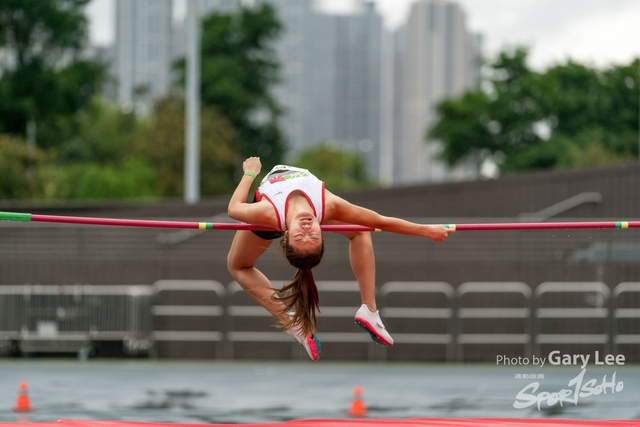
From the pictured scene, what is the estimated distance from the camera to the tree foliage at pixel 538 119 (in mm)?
39125

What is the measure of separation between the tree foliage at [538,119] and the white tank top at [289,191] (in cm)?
3323

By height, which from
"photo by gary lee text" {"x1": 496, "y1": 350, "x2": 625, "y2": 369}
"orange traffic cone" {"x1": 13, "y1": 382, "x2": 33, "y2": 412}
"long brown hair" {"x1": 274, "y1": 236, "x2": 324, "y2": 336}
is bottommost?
→ "orange traffic cone" {"x1": 13, "y1": 382, "x2": 33, "y2": 412}

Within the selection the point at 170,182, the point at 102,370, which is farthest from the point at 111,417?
the point at 170,182

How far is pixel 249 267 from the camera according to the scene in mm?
6871

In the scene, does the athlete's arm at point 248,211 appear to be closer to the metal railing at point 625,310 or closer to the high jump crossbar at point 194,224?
the high jump crossbar at point 194,224

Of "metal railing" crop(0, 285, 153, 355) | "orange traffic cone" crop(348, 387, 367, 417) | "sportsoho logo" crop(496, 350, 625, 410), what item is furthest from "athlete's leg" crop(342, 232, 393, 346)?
"metal railing" crop(0, 285, 153, 355)

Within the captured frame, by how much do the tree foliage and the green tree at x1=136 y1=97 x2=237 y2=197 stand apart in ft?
40.8

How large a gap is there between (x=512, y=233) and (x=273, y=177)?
10353 millimetres

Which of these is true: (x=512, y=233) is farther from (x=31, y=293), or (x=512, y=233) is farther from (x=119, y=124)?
(x=119, y=124)

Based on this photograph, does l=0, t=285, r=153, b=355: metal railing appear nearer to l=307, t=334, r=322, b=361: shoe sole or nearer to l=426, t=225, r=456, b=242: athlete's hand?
l=307, t=334, r=322, b=361: shoe sole

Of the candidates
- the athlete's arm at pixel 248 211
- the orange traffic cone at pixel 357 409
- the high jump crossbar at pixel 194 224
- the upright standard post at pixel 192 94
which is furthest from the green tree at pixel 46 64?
the athlete's arm at pixel 248 211

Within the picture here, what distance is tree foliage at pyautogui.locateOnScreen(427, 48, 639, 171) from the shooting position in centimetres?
3912

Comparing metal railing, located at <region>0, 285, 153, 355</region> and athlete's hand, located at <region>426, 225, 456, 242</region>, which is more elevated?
athlete's hand, located at <region>426, 225, 456, 242</region>

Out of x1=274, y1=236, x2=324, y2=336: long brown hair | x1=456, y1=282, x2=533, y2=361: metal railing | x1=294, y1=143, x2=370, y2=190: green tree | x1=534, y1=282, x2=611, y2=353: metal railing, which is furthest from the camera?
x1=294, y1=143, x2=370, y2=190: green tree
